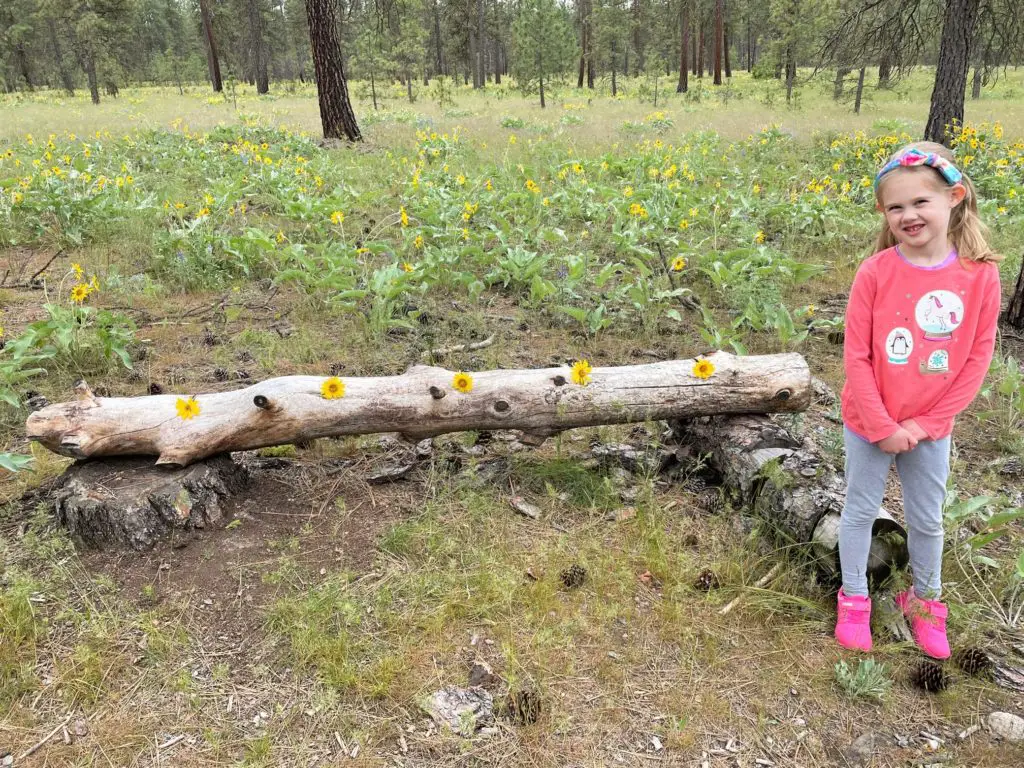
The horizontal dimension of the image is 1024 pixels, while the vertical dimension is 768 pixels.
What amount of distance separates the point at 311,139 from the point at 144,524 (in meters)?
10.4

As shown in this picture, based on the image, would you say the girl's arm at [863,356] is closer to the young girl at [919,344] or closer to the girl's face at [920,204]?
the young girl at [919,344]

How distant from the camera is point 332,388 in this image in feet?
10.1

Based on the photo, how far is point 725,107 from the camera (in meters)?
22.4

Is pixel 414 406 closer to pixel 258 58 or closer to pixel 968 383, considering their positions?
pixel 968 383

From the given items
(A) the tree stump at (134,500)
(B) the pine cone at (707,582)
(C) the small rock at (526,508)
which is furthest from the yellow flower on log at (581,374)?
(A) the tree stump at (134,500)

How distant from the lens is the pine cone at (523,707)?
211 centimetres

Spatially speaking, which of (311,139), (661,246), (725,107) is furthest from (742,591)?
(725,107)

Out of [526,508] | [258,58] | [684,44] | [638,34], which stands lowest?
[526,508]

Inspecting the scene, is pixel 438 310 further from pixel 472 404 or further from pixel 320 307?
pixel 472 404

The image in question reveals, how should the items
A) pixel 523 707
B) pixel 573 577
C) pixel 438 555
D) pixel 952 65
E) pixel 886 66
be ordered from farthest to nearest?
pixel 886 66 < pixel 952 65 < pixel 438 555 < pixel 573 577 < pixel 523 707

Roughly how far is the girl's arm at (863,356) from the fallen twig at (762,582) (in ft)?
2.25

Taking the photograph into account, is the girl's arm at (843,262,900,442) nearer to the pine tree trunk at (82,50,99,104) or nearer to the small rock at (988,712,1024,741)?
the small rock at (988,712,1024,741)

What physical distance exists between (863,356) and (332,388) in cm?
219

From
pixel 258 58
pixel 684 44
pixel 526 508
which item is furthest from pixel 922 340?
pixel 258 58
